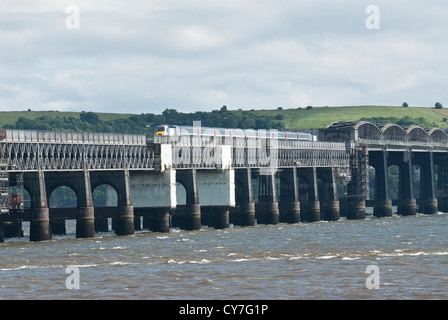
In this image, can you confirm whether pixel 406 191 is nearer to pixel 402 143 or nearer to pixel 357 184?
pixel 402 143

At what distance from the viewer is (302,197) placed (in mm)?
162500

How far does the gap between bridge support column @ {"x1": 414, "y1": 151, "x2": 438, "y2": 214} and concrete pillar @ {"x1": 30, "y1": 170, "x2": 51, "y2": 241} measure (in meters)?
99.1

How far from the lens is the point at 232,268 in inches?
2502

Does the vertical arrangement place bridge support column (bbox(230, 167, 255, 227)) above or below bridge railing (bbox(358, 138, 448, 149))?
below

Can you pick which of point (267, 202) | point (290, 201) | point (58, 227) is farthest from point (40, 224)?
point (290, 201)

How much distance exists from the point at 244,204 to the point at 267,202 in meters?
7.27

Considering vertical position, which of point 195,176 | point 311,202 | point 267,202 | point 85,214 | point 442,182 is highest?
point 195,176

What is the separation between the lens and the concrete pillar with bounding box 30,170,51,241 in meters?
97.1

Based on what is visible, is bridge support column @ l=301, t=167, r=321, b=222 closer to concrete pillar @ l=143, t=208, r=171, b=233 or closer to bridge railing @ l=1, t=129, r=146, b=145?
concrete pillar @ l=143, t=208, r=171, b=233

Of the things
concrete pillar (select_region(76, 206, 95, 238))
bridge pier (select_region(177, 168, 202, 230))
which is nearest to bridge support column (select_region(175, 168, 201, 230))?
bridge pier (select_region(177, 168, 202, 230))

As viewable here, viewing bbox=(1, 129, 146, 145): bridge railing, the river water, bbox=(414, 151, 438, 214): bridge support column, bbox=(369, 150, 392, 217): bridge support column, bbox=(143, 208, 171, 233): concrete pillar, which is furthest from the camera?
bbox=(414, 151, 438, 214): bridge support column
